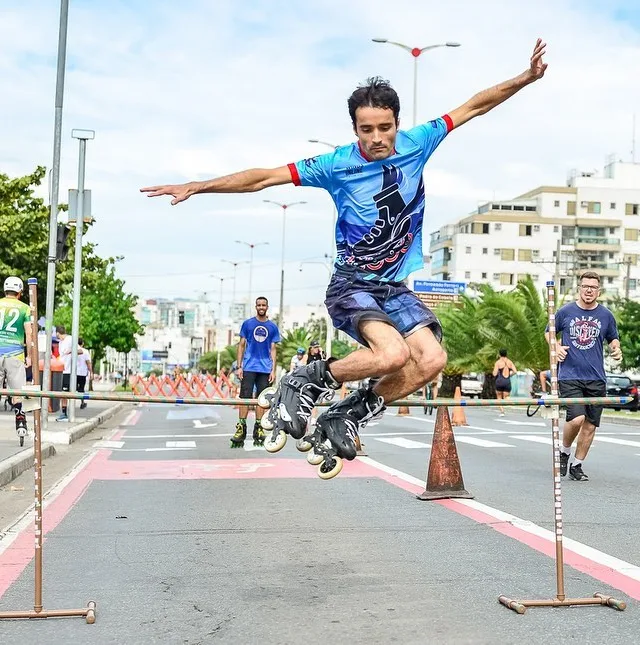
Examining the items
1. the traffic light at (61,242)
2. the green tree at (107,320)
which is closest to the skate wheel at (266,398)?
the traffic light at (61,242)

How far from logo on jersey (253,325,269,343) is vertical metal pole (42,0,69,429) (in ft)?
12.0

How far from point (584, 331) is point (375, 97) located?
19.4 ft

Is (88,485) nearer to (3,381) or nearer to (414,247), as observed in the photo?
(3,381)

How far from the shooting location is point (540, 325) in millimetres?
40688

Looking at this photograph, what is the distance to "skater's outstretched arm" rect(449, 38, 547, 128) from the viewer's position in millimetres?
5828

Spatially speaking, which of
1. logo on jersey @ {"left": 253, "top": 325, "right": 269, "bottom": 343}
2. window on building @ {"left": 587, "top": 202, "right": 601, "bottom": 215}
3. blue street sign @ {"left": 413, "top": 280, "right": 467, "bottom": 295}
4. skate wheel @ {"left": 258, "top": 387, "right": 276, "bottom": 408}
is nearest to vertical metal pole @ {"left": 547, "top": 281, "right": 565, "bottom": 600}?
skate wheel @ {"left": 258, "top": 387, "right": 276, "bottom": 408}

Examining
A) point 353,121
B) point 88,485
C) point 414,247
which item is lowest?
point 88,485

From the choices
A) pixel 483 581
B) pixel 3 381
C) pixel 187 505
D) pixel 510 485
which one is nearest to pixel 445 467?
pixel 510 485

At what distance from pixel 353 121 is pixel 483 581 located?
8.56 feet

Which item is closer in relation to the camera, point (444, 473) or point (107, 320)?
point (444, 473)

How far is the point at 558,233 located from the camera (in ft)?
355

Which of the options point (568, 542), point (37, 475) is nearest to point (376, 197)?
point (37, 475)

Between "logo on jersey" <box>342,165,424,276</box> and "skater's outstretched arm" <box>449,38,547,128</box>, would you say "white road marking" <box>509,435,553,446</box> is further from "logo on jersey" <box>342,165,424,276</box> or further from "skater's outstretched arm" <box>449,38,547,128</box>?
"logo on jersey" <box>342,165,424,276</box>

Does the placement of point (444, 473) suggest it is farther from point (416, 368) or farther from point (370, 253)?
point (370, 253)
